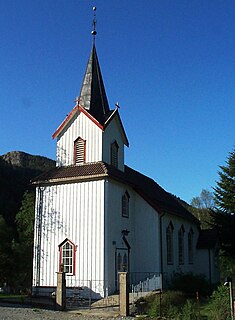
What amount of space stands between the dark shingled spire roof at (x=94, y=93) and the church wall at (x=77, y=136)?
30.6 inches

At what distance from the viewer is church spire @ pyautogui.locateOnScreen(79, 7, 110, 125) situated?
92.9ft

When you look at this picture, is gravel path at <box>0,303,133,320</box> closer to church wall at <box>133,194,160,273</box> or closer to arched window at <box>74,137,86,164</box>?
church wall at <box>133,194,160,273</box>

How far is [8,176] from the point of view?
78.8 meters

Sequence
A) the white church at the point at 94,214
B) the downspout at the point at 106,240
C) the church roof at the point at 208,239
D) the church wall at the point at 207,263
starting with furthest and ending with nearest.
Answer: the church roof at the point at 208,239, the church wall at the point at 207,263, the white church at the point at 94,214, the downspout at the point at 106,240

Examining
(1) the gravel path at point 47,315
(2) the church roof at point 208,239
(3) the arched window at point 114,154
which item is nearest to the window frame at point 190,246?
(2) the church roof at point 208,239

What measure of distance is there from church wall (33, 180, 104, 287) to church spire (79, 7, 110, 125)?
517 cm

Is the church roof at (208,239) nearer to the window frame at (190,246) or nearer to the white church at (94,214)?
the window frame at (190,246)

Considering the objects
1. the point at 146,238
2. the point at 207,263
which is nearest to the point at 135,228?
the point at 146,238

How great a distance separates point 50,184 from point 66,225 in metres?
2.97

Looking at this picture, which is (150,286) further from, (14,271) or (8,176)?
Result: (8,176)

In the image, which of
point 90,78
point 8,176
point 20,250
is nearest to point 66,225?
point 90,78

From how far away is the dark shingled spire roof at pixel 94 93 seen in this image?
92.9 feet

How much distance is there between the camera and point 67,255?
2491cm

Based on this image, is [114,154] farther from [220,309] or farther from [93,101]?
[220,309]
